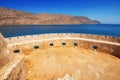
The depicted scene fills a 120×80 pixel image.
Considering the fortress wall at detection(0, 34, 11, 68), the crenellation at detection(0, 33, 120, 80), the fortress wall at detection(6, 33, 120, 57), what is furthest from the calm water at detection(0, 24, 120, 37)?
the fortress wall at detection(0, 34, 11, 68)

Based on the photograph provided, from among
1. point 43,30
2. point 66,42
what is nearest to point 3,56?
point 66,42

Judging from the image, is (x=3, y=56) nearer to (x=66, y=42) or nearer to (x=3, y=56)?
(x=3, y=56)

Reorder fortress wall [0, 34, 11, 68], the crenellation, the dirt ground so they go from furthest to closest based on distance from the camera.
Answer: the crenellation, the dirt ground, fortress wall [0, 34, 11, 68]

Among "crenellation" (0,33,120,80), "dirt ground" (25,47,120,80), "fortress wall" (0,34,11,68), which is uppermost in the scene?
"fortress wall" (0,34,11,68)

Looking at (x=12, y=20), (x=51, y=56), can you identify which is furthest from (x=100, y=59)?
(x=12, y=20)

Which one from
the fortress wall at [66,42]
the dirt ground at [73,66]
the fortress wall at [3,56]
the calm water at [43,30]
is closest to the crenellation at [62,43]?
the fortress wall at [66,42]

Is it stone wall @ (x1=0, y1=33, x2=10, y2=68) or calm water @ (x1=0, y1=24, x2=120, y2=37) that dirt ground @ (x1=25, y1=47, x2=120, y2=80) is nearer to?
stone wall @ (x1=0, y1=33, x2=10, y2=68)

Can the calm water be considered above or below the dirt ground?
below

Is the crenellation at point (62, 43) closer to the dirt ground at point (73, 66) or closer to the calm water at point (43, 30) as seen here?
the dirt ground at point (73, 66)

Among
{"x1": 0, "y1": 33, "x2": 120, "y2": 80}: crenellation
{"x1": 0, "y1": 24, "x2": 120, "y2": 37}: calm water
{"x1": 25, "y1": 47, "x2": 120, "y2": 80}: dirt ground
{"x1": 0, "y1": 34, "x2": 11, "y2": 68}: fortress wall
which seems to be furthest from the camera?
{"x1": 0, "y1": 24, "x2": 120, "y2": 37}: calm water
